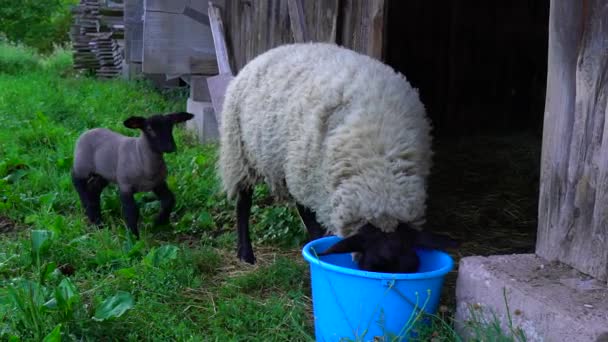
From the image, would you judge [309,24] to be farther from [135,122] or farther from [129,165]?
[129,165]

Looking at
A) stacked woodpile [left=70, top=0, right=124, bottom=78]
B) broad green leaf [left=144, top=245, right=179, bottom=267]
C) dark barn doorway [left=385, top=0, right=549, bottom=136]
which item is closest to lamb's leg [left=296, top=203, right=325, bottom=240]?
broad green leaf [left=144, top=245, right=179, bottom=267]

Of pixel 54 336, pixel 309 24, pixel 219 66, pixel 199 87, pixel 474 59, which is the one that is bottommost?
pixel 54 336

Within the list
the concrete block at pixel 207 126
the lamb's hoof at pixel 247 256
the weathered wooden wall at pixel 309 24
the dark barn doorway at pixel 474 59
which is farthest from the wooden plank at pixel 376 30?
the dark barn doorway at pixel 474 59

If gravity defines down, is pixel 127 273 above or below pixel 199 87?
below

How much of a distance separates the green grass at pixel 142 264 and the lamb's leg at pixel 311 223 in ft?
0.65

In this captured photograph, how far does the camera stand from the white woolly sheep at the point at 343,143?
9.88ft

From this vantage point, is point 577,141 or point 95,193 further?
point 95,193

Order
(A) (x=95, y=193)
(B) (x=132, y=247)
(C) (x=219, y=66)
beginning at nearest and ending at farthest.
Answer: (B) (x=132, y=247)
(A) (x=95, y=193)
(C) (x=219, y=66)

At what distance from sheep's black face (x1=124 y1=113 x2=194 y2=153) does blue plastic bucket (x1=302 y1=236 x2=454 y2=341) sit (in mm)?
→ 1777

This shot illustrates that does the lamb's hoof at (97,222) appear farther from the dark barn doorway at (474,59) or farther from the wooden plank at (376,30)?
the dark barn doorway at (474,59)

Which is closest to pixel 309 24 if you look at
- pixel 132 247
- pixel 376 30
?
pixel 376 30

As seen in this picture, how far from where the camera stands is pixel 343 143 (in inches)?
128

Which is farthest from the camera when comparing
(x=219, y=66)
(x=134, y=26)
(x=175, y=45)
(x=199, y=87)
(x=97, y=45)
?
(x=97, y=45)

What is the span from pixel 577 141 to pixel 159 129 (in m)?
2.69
